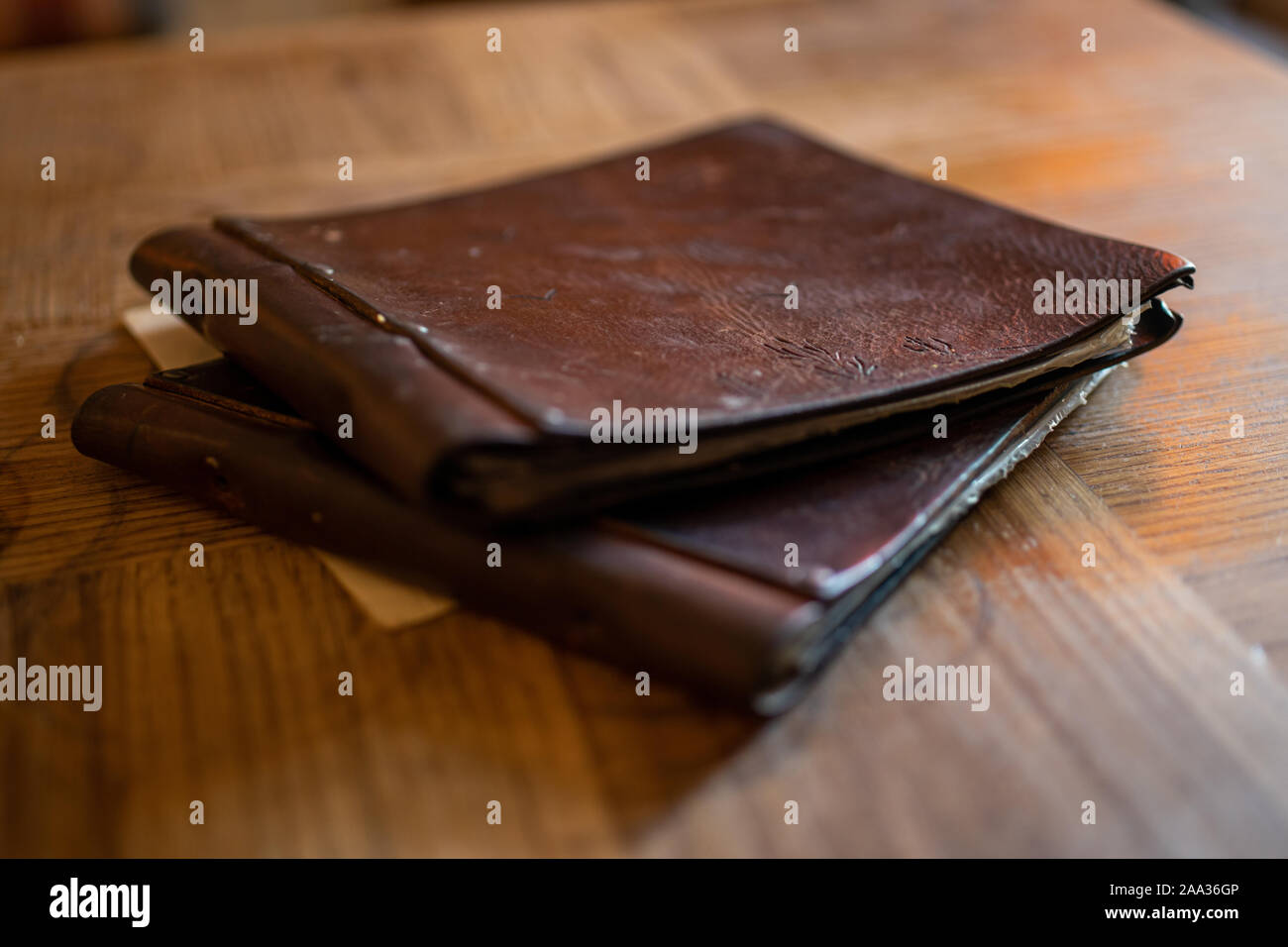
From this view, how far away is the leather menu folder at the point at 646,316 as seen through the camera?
0.53 meters

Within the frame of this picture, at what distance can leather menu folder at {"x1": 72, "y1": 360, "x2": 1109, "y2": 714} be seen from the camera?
1.62 feet

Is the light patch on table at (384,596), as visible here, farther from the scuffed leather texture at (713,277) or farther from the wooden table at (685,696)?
the scuffed leather texture at (713,277)

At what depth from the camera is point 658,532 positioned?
529mm

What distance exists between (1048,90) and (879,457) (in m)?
0.86

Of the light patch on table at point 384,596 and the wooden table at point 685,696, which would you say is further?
the light patch on table at point 384,596

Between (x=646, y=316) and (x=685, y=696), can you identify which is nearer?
(x=685, y=696)

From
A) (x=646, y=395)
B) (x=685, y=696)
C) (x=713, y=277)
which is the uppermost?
(x=713, y=277)

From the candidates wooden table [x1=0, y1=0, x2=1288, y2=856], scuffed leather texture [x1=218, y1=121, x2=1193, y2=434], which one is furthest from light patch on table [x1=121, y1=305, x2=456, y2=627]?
scuffed leather texture [x1=218, y1=121, x2=1193, y2=434]

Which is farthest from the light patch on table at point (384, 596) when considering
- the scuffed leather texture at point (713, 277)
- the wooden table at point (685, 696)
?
the scuffed leather texture at point (713, 277)

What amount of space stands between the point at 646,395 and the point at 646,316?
0.13 meters

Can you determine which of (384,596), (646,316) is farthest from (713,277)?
(384,596)

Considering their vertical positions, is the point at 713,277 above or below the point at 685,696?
above

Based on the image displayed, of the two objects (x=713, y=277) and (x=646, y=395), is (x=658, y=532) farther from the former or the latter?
(x=713, y=277)
